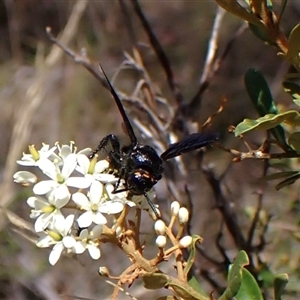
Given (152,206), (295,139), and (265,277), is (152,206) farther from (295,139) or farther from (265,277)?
(265,277)

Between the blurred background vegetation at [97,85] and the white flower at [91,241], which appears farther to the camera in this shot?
the blurred background vegetation at [97,85]

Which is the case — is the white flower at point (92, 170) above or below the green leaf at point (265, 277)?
above

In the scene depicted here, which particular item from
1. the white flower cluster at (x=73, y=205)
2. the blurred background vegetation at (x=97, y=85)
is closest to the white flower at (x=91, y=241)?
the white flower cluster at (x=73, y=205)

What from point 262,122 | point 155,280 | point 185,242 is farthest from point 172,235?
point 262,122

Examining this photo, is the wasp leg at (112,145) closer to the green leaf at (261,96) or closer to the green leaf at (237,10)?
the green leaf at (261,96)

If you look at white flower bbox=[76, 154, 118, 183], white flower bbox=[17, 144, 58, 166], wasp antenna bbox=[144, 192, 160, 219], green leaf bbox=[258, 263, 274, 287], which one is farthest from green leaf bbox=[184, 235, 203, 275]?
green leaf bbox=[258, 263, 274, 287]

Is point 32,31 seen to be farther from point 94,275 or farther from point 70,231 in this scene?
point 70,231

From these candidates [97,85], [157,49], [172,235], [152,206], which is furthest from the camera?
[97,85]
